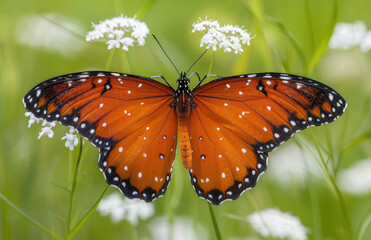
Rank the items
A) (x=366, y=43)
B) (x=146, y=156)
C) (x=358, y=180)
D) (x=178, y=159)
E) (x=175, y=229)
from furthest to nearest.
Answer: (x=358, y=180) < (x=366, y=43) < (x=175, y=229) < (x=178, y=159) < (x=146, y=156)

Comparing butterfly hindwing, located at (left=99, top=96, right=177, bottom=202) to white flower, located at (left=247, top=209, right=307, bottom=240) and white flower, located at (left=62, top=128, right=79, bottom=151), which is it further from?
white flower, located at (left=247, top=209, right=307, bottom=240)

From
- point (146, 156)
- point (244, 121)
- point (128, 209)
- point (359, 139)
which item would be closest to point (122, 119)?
point (146, 156)

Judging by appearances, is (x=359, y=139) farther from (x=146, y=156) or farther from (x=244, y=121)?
(x=146, y=156)

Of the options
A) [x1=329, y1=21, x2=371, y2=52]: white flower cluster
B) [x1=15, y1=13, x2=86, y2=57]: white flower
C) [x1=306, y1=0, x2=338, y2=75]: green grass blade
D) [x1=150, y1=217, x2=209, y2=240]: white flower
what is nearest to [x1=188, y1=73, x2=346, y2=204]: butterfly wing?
[x1=306, y1=0, x2=338, y2=75]: green grass blade

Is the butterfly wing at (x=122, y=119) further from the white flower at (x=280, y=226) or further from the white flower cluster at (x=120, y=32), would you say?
the white flower at (x=280, y=226)

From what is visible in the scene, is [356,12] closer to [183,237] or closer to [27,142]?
[183,237]

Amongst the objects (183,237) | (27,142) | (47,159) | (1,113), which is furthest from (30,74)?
(183,237)

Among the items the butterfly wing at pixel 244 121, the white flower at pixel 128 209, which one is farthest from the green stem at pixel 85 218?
the white flower at pixel 128 209
